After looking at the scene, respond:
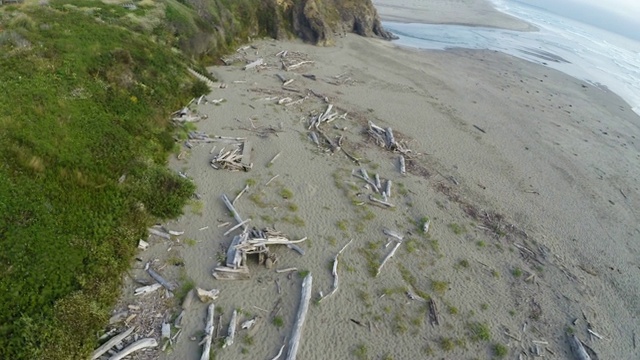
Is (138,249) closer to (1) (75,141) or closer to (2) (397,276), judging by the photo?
(1) (75,141)

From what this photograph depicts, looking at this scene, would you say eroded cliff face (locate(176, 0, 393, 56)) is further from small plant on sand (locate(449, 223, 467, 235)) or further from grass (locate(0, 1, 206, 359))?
small plant on sand (locate(449, 223, 467, 235))

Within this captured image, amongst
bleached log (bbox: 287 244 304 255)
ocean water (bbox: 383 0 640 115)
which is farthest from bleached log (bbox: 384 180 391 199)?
ocean water (bbox: 383 0 640 115)

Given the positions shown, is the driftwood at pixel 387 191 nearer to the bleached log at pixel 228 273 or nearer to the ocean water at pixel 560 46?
the bleached log at pixel 228 273

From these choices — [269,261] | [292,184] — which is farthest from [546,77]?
[269,261]

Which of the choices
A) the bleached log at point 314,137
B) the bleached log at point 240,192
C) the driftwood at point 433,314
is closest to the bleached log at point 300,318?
the driftwood at point 433,314

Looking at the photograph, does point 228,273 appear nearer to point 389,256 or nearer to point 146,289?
point 146,289

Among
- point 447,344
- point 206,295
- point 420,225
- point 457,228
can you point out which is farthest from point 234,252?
point 457,228
